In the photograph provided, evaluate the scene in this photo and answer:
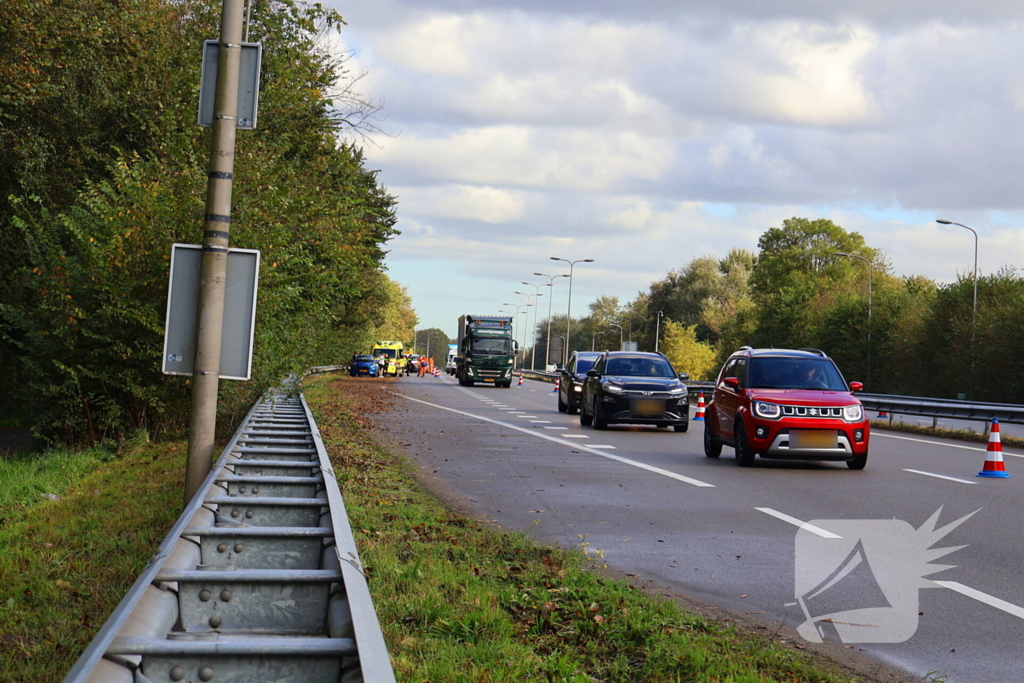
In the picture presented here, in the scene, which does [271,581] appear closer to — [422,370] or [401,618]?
[401,618]

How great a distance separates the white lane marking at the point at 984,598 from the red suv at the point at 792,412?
7621mm

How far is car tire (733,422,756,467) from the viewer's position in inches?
634

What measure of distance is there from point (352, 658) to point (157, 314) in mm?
13055

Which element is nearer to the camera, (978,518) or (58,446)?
(978,518)

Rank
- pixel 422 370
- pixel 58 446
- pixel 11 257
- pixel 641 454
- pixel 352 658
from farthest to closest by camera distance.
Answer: pixel 422 370, pixel 11 257, pixel 641 454, pixel 58 446, pixel 352 658

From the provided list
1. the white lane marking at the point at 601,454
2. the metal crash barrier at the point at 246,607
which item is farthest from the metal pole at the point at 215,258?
the white lane marking at the point at 601,454

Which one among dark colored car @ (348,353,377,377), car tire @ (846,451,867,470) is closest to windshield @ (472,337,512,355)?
dark colored car @ (348,353,377,377)

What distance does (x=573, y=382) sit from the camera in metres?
31.5

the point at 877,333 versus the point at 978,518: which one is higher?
the point at 877,333

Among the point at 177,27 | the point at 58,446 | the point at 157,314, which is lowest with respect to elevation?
the point at 58,446

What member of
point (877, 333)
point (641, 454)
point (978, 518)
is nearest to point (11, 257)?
point (641, 454)

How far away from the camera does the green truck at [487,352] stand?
195 ft

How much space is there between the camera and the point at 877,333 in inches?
2534

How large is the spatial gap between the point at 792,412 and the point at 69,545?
10.3 m
